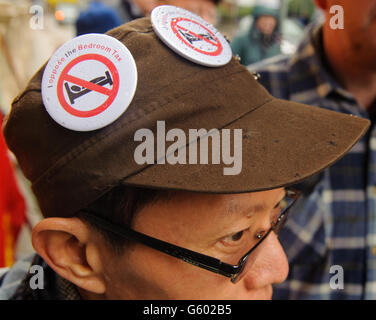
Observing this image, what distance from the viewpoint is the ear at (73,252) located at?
3.03 feet

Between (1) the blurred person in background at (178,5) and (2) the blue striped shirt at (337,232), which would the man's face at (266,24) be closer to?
(1) the blurred person in background at (178,5)

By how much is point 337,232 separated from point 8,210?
177 cm

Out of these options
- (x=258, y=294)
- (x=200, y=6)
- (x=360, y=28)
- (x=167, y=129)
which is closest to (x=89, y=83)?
(x=167, y=129)

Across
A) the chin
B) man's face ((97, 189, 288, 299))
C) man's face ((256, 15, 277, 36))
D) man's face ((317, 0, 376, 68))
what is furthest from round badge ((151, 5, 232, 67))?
man's face ((256, 15, 277, 36))

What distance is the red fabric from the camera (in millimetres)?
1894

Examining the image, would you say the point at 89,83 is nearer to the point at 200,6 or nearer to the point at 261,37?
the point at 200,6

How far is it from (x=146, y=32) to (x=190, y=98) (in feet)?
0.78

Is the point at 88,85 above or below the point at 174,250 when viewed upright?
above

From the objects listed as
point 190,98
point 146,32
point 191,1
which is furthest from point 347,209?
point 191,1

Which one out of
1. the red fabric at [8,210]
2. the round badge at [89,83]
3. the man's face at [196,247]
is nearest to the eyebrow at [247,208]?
the man's face at [196,247]

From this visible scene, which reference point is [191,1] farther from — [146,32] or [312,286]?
[312,286]

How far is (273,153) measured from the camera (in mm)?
846

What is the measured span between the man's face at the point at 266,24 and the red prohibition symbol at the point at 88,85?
13.3ft

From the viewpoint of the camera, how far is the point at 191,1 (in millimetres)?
2646
